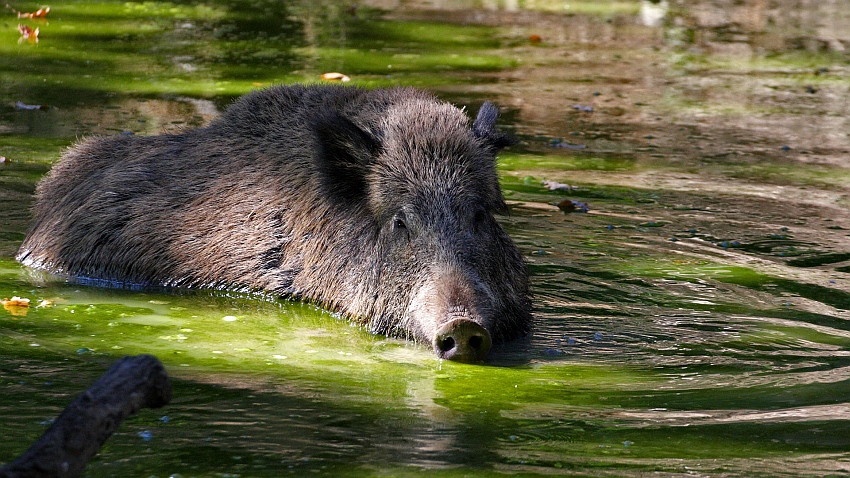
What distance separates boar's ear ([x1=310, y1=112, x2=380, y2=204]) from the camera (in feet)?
25.2

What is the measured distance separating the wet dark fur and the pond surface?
238mm

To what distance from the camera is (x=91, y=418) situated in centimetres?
411

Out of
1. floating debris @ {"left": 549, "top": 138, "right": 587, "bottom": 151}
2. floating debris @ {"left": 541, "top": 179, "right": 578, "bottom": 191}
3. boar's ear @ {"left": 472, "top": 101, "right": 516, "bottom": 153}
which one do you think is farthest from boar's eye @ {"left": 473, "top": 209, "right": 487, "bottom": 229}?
floating debris @ {"left": 549, "top": 138, "right": 587, "bottom": 151}

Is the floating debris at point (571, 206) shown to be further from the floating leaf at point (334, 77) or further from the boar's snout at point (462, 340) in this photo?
the floating leaf at point (334, 77)

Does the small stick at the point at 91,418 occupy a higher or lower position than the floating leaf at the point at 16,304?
higher

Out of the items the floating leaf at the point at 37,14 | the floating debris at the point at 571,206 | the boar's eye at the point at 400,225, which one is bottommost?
the floating debris at the point at 571,206

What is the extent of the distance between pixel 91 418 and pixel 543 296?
14.6ft

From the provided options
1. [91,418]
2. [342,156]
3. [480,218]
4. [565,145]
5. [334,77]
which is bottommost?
[565,145]

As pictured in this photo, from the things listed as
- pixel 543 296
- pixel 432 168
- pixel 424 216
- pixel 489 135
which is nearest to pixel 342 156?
pixel 432 168

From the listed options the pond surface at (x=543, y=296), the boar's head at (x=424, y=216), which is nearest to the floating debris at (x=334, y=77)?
the pond surface at (x=543, y=296)

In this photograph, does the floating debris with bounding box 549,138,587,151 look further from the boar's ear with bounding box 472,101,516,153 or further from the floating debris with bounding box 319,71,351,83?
the boar's ear with bounding box 472,101,516,153

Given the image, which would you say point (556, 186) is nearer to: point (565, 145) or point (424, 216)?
point (565, 145)

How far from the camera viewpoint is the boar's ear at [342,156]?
7.68 meters

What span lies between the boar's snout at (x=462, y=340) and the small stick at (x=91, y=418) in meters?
2.48
